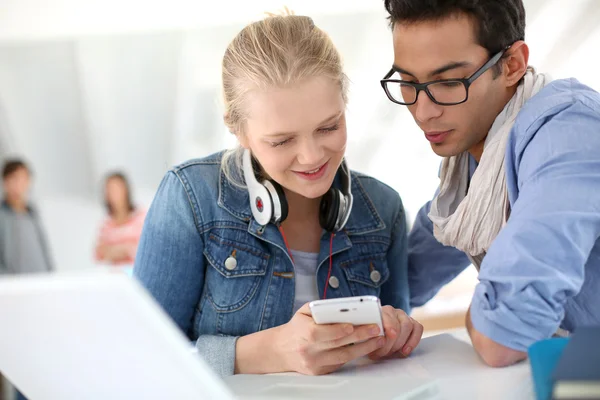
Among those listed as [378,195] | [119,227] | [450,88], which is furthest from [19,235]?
[450,88]

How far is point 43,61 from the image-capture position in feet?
17.6

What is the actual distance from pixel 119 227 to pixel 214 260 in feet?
11.8

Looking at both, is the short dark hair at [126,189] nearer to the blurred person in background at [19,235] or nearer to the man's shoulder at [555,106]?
the blurred person in background at [19,235]

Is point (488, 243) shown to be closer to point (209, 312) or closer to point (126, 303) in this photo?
point (209, 312)

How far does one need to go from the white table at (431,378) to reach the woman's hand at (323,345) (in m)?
0.02

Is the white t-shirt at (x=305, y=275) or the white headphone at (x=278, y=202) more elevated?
the white headphone at (x=278, y=202)

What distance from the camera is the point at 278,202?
4.81 feet

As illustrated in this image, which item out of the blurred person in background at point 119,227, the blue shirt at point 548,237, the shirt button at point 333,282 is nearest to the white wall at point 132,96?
the blurred person in background at point 119,227

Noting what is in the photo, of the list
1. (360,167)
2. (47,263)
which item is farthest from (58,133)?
(360,167)

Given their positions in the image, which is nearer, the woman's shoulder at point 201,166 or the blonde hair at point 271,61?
the blonde hair at point 271,61

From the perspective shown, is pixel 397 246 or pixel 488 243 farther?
pixel 397 246

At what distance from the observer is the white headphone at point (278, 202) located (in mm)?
1468

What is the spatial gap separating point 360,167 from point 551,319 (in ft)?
12.3

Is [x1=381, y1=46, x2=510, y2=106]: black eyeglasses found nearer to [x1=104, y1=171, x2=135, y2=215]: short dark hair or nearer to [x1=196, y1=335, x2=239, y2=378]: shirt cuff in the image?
[x1=196, y1=335, x2=239, y2=378]: shirt cuff
